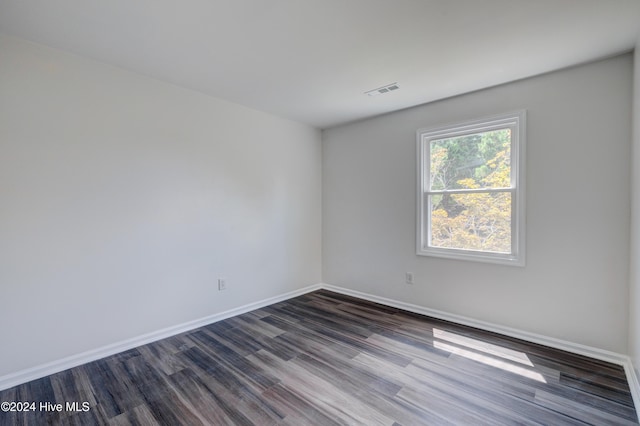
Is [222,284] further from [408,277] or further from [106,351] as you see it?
[408,277]

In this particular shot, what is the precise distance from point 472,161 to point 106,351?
393 cm

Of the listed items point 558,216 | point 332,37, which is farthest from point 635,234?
point 332,37

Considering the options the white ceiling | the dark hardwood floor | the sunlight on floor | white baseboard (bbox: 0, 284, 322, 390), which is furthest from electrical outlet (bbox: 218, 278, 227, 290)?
the sunlight on floor

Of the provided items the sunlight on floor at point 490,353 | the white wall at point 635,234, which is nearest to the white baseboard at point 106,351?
the sunlight on floor at point 490,353

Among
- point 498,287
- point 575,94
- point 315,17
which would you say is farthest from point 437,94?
point 498,287

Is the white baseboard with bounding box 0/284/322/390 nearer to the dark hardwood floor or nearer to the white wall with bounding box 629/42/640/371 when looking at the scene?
the dark hardwood floor

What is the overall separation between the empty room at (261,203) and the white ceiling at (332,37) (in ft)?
0.06

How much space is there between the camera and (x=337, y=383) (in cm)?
209

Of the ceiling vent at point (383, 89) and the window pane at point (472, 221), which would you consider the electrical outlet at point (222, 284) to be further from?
the ceiling vent at point (383, 89)

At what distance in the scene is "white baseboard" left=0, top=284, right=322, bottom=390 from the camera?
2.06m

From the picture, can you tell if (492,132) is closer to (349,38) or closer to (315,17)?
(349,38)

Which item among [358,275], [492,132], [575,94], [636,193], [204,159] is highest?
[575,94]

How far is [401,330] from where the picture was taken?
2975 millimetres

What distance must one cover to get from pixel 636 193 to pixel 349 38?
2334mm
